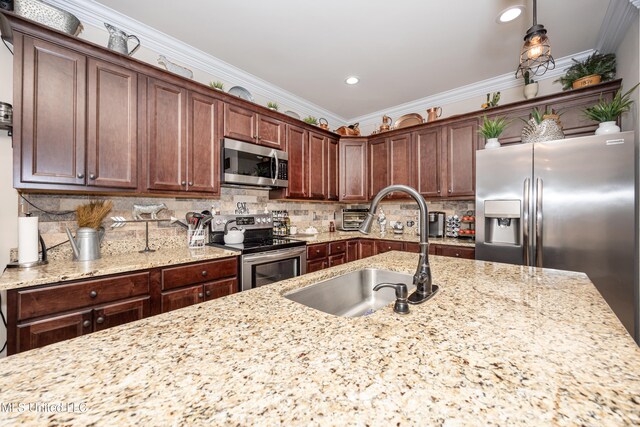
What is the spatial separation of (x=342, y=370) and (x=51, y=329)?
1.82m

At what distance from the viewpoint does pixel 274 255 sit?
2.55 meters

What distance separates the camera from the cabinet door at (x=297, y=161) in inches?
129

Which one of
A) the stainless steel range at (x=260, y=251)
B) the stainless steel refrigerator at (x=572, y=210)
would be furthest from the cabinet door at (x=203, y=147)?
the stainless steel refrigerator at (x=572, y=210)

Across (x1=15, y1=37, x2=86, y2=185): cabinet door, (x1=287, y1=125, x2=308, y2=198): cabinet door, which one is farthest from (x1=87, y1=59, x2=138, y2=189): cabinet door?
(x1=287, y1=125, x2=308, y2=198): cabinet door

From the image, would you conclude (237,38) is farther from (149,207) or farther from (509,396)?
(509,396)

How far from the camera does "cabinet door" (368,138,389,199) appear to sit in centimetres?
379

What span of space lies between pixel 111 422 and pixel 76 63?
236 centimetres

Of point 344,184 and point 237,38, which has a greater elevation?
point 237,38

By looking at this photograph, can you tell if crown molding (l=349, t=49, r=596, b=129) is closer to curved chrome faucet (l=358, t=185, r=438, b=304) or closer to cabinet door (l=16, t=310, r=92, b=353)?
curved chrome faucet (l=358, t=185, r=438, b=304)

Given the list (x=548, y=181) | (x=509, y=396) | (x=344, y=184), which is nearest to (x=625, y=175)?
(x=548, y=181)

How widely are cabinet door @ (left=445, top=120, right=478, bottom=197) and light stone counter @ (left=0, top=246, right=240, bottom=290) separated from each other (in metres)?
2.63

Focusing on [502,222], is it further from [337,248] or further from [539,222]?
[337,248]

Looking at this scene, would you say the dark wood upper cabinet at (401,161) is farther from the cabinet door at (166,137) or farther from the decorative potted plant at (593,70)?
the cabinet door at (166,137)

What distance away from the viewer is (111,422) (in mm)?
404
